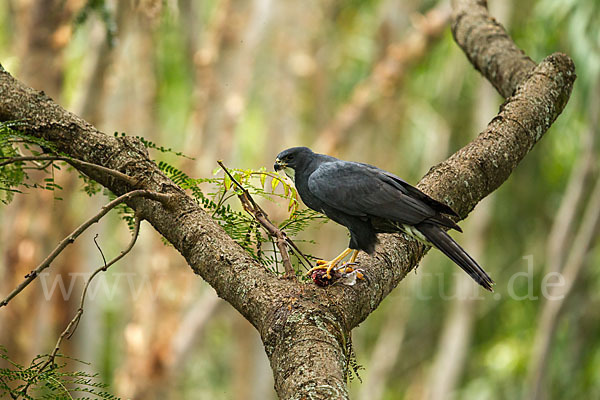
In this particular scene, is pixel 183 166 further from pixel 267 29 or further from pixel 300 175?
pixel 300 175

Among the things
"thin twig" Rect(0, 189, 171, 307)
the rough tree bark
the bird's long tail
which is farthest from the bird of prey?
"thin twig" Rect(0, 189, 171, 307)

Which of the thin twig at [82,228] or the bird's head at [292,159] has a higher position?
the bird's head at [292,159]

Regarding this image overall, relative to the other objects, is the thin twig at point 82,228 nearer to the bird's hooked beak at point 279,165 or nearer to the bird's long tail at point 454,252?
the bird's long tail at point 454,252

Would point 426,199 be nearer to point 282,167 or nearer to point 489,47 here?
point 282,167

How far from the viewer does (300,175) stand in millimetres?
3721

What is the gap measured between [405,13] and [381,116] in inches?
78.4

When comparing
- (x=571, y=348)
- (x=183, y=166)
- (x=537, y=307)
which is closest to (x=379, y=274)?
(x=183, y=166)

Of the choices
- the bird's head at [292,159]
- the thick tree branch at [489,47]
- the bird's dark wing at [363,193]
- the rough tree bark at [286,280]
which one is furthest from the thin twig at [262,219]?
the thick tree branch at [489,47]

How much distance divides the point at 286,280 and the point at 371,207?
0.89 metres

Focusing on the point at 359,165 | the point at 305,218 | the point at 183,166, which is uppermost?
the point at 183,166

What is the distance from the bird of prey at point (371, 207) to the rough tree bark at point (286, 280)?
0.11 m

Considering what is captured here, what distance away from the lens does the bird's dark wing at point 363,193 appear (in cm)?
302

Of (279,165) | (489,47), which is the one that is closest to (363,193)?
(279,165)

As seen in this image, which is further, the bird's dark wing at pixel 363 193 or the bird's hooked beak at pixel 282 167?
the bird's hooked beak at pixel 282 167
